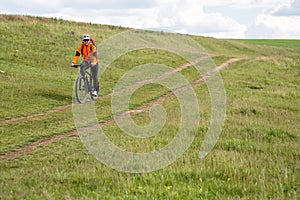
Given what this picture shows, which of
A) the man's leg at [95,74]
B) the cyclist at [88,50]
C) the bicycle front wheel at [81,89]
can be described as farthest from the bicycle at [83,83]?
the cyclist at [88,50]

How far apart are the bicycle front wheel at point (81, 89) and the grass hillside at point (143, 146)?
0.59 m

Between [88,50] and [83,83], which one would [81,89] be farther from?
[88,50]

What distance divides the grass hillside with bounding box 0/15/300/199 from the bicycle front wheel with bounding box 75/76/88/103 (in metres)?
0.59

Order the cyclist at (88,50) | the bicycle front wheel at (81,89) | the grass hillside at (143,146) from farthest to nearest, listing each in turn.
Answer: the bicycle front wheel at (81,89)
the cyclist at (88,50)
the grass hillside at (143,146)

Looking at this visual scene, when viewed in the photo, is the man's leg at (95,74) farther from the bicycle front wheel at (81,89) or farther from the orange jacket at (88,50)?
the orange jacket at (88,50)

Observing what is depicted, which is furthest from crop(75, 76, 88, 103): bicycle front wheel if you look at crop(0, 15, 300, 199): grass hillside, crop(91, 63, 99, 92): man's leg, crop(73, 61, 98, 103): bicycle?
crop(0, 15, 300, 199): grass hillside

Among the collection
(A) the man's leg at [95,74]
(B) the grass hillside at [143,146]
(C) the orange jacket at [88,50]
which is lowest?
(B) the grass hillside at [143,146]

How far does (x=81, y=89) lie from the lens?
16.8 meters

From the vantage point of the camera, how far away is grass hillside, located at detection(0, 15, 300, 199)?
7070mm

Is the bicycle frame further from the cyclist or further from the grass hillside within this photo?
the grass hillside

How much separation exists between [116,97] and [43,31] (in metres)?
21.6

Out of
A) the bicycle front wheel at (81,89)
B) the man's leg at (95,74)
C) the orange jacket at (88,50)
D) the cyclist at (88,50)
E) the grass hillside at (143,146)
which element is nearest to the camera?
the grass hillside at (143,146)

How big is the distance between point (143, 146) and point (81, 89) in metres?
7.47

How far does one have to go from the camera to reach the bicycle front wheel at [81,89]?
16.6 m
